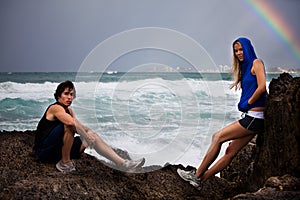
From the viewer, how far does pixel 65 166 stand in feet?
9.45

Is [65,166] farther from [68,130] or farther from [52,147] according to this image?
[68,130]

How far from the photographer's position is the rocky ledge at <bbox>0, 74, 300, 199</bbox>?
2.39m

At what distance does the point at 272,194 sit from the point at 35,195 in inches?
63.0

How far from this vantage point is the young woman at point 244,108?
285 centimetres

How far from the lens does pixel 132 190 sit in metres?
2.73

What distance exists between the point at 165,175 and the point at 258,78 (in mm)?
1227

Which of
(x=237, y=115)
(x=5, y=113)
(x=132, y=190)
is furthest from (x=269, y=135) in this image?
(x=5, y=113)

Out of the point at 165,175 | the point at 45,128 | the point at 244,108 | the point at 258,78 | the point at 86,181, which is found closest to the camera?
the point at 86,181

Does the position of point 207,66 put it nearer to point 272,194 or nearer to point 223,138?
point 223,138

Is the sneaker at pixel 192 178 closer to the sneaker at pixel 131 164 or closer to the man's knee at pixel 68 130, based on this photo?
the sneaker at pixel 131 164

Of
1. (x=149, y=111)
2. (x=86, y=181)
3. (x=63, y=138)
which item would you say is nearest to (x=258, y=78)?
(x=86, y=181)

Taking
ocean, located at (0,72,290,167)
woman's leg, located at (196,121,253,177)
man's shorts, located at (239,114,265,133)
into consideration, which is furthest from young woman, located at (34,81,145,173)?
man's shorts, located at (239,114,265,133)

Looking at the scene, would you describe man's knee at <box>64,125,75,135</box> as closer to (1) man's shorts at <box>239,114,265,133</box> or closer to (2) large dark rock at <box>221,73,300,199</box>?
(1) man's shorts at <box>239,114,265,133</box>

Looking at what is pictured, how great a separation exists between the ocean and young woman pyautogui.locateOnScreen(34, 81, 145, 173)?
15.7 inches
